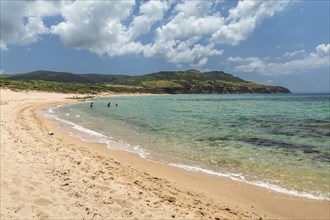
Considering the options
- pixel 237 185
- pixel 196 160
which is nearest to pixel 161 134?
pixel 196 160

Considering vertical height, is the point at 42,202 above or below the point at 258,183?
above

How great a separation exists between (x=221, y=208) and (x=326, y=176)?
22.9 ft

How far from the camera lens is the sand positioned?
8.63m

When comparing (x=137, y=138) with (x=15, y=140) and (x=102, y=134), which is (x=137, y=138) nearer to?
(x=102, y=134)

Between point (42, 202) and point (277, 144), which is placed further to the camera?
point (277, 144)

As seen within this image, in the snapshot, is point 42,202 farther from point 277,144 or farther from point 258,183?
point 277,144

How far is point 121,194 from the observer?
992 centimetres

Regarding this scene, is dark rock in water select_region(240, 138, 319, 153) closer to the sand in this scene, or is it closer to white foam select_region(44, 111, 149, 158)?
white foam select_region(44, 111, 149, 158)

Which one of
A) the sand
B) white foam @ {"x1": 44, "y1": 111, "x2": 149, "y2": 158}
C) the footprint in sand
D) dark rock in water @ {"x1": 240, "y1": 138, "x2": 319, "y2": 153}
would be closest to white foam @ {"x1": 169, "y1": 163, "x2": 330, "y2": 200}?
the sand

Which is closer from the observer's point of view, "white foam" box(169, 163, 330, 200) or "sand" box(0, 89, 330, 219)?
"sand" box(0, 89, 330, 219)

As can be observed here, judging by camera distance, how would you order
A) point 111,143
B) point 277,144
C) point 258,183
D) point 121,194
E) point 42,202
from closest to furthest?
point 42,202, point 121,194, point 258,183, point 277,144, point 111,143

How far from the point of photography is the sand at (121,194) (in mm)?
8633

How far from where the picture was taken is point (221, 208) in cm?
999

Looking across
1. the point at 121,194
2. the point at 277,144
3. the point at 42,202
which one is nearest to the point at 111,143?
the point at 277,144
